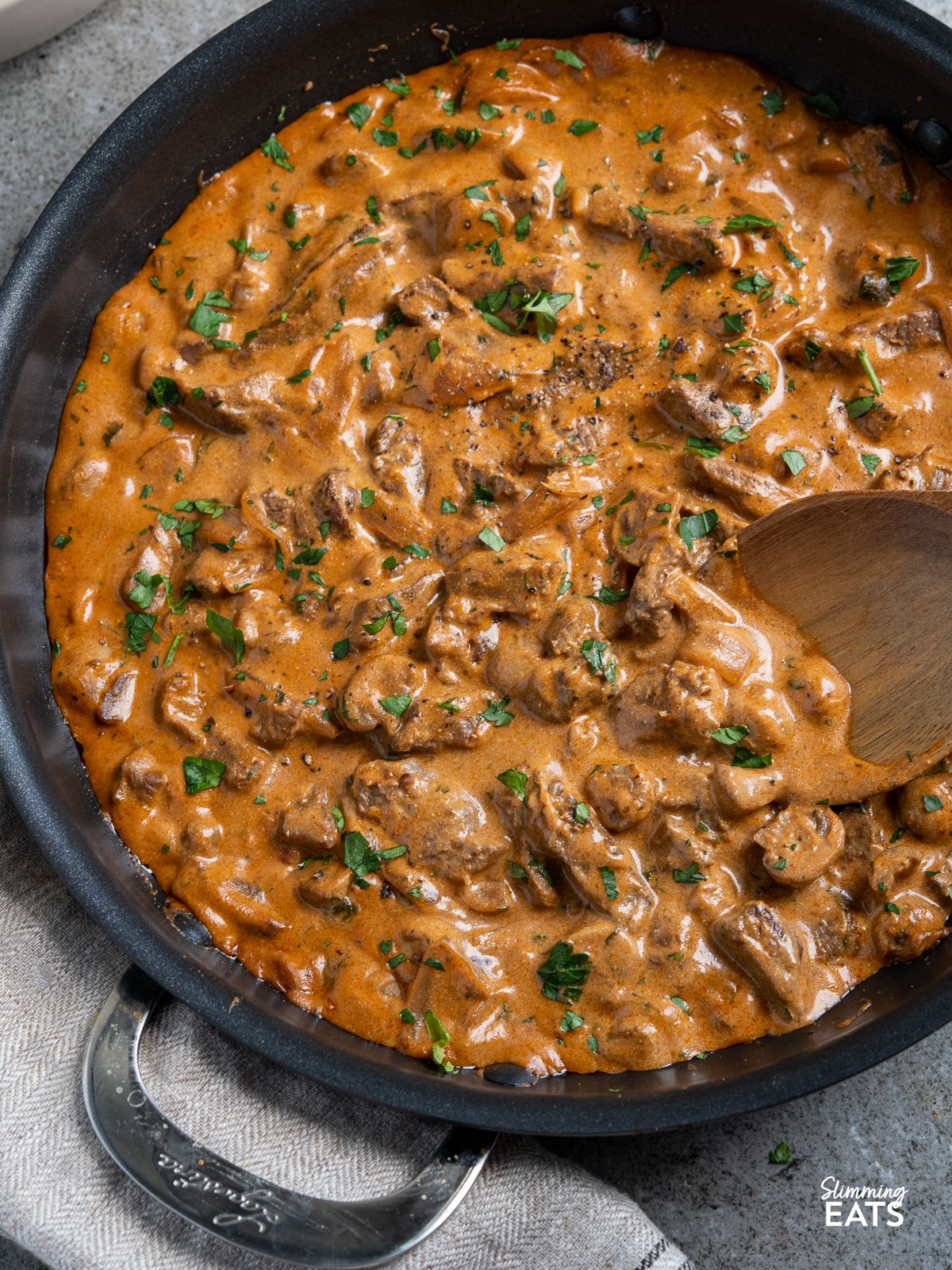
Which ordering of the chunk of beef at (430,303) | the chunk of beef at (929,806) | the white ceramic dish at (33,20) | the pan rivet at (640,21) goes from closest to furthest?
the chunk of beef at (929,806) < the chunk of beef at (430,303) < the pan rivet at (640,21) < the white ceramic dish at (33,20)

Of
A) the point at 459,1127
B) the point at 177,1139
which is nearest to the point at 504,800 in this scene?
the point at 459,1127

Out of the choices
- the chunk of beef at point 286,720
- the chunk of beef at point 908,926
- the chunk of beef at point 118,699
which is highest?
the chunk of beef at point 118,699

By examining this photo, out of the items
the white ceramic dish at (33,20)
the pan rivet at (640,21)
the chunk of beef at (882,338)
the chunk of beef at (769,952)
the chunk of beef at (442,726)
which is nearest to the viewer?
the chunk of beef at (769,952)

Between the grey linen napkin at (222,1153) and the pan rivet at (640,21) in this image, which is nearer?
the grey linen napkin at (222,1153)

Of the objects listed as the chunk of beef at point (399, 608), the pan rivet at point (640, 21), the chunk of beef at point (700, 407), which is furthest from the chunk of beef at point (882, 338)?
the chunk of beef at point (399, 608)

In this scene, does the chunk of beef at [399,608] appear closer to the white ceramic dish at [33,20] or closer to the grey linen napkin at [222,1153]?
the grey linen napkin at [222,1153]

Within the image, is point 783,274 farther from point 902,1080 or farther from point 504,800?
point 902,1080

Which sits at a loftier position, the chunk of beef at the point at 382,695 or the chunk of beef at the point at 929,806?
the chunk of beef at the point at 382,695
